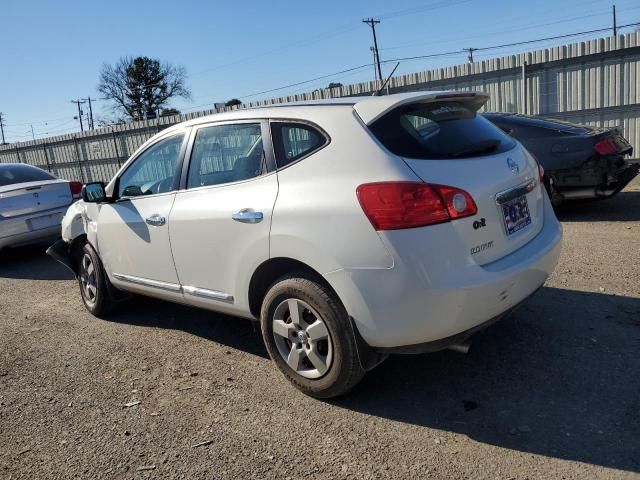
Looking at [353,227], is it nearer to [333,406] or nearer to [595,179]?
[333,406]

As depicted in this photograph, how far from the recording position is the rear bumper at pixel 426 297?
8.98ft

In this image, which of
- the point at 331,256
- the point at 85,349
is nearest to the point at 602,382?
the point at 331,256

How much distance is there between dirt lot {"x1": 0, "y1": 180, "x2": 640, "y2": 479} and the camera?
2723mm

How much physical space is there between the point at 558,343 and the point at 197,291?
2.57m

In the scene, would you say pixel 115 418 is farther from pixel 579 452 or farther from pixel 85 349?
pixel 579 452

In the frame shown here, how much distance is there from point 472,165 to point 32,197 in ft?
23.4

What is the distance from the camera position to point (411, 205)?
9.05 ft

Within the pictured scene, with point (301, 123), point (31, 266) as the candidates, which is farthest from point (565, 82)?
point (31, 266)

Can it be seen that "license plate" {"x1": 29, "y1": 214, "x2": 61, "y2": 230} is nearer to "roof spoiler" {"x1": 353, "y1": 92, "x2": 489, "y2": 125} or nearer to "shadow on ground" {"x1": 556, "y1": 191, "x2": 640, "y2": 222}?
"roof spoiler" {"x1": 353, "y1": 92, "x2": 489, "y2": 125}

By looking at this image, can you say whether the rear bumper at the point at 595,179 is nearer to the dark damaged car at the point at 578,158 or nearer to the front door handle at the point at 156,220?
the dark damaged car at the point at 578,158

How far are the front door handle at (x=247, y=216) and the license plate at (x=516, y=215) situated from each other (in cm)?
143

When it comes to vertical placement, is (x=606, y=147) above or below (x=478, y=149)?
below

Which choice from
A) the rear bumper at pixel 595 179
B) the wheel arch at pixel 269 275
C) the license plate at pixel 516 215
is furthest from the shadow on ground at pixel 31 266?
the rear bumper at pixel 595 179

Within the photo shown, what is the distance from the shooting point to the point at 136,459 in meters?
2.91
